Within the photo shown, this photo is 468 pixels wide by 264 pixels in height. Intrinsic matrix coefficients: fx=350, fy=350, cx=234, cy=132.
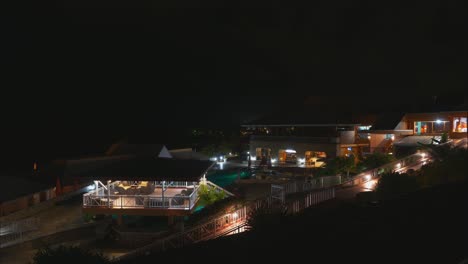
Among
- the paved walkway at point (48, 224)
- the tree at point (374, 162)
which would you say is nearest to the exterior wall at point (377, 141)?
the tree at point (374, 162)

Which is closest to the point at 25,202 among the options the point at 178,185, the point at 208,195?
the point at 178,185

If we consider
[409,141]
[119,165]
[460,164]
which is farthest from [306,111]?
[119,165]

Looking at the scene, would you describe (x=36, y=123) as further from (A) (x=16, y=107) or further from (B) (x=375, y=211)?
(B) (x=375, y=211)

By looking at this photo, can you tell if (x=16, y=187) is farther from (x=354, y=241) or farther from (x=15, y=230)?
(x=354, y=241)

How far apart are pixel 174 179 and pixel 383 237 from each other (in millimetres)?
10423

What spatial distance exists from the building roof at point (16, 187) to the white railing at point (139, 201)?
8.47 metres

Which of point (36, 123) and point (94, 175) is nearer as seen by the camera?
point (94, 175)

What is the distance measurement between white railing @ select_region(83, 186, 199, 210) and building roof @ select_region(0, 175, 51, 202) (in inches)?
334

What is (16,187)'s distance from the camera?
23938 millimetres

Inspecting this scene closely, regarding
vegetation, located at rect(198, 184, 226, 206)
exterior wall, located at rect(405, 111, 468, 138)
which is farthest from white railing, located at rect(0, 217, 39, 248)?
exterior wall, located at rect(405, 111, 468, 138)

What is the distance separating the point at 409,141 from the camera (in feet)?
96.2

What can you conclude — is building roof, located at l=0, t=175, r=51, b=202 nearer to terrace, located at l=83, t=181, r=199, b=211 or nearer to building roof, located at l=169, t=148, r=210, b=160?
terrace, located at l=83, t=181, r=199, b=211

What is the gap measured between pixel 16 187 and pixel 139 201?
1175cm

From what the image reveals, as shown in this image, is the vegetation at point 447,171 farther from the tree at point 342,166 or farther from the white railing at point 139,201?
the white railing at point 139,201
